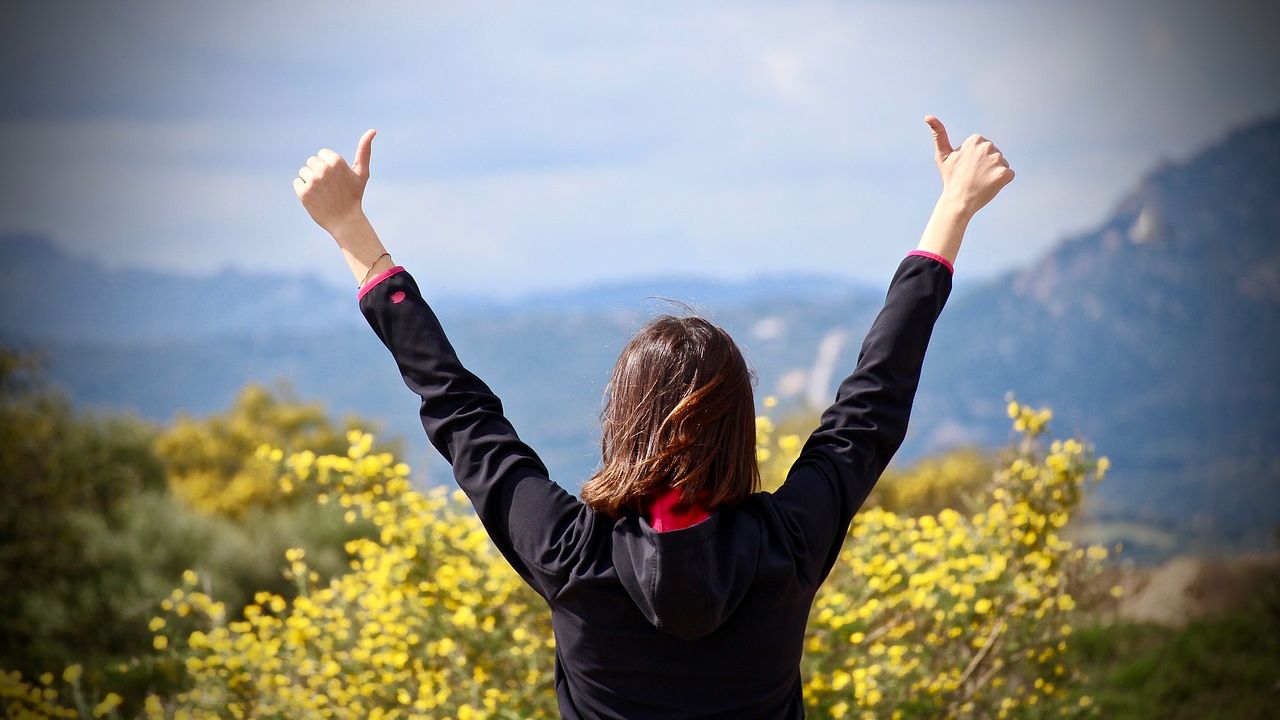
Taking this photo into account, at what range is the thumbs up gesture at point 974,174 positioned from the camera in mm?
1344

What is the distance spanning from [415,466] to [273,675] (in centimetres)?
105

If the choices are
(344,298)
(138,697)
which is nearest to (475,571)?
(138,697)

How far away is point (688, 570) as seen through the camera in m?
1.03

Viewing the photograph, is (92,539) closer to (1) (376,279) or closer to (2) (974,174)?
(1) (376,279)

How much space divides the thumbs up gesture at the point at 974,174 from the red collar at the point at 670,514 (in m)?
0.51

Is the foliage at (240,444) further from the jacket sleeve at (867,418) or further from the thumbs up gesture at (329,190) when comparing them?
the jacket sleeve at (867,418)

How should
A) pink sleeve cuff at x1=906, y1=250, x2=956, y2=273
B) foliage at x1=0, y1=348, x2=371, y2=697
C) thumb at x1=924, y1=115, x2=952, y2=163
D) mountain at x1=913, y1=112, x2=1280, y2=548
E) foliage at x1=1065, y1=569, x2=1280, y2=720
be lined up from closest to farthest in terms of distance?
pink sleeve cuff at x1=906, y1=250, x2=956, y2=273, thumb at x1=924, y1=115, x2=952, y2=163, foliage at x1=1065, y1=569, x2=1280, y2=720, foliage at x1=0, y1=348, x2=371, y2=697, mountain at x1=913, y1=112, x2=1280, y2=548

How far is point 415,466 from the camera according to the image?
3.83 meters

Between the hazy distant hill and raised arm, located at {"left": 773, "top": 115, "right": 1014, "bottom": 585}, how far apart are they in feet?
42.3

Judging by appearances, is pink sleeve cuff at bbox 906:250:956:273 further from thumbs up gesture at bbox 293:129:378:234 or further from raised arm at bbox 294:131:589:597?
thumbs up gesture at bbox 293:129:378:234

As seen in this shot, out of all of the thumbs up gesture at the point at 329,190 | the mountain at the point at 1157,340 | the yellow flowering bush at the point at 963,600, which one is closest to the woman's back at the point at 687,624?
the thumbs up gesture at the point at 329,190

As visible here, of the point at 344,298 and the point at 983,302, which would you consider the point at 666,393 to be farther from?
the point at 344,298

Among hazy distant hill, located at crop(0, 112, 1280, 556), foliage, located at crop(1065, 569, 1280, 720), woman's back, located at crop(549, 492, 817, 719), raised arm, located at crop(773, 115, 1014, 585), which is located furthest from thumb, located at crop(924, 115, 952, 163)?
hazy distant hill, located at crop(0, 112, 1280, 556)

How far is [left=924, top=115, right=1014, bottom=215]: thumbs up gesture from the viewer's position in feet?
4.41
